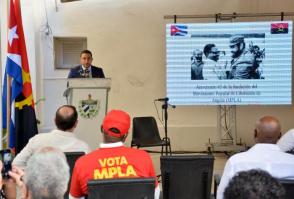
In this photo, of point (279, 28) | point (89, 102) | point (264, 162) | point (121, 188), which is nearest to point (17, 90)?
point (89, 102)

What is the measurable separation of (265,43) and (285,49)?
32 cm

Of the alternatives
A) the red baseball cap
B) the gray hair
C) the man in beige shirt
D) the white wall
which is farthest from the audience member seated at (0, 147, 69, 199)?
the white wall

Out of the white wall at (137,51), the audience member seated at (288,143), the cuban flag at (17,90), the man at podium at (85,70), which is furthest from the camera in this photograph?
the white wall at (137,51)

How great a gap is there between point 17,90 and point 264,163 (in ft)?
9.64

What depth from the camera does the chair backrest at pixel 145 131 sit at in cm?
588

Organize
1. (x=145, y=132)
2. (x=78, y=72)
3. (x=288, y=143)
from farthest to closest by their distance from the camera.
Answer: (x=145, y=132), (x=78, y=72), (x=288, y=143)

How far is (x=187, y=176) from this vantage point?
2.86 m

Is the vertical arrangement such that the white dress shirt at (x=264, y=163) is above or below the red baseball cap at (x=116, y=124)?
below

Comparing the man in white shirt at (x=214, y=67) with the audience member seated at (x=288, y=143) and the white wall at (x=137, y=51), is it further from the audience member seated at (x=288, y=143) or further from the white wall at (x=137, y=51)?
the audience member seated at (x=288, y=143)

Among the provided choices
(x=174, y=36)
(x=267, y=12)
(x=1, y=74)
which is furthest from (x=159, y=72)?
(x=1, y=74)

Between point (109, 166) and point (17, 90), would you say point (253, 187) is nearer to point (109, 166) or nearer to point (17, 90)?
point (109, 166)

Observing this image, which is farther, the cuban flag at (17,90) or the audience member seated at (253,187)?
the cuban flag at (17,90)

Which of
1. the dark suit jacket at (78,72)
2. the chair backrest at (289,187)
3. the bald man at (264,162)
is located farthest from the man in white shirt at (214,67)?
the chair backrest at (289,187)

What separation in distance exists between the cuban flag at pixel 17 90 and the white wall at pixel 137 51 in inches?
104
